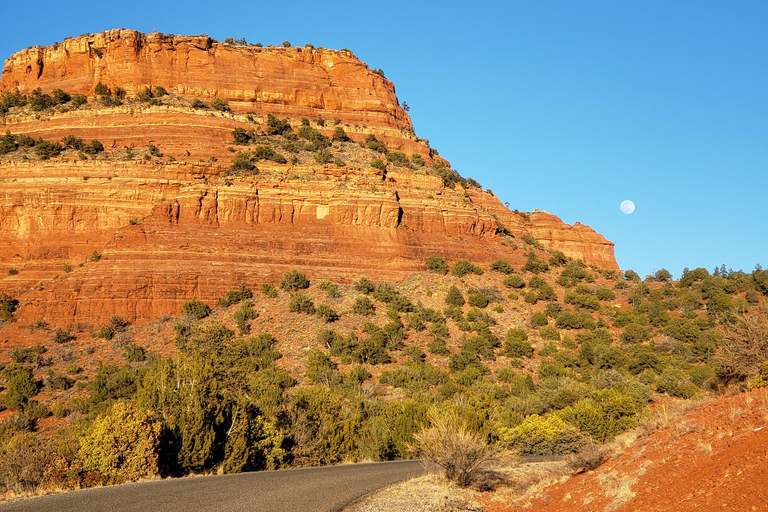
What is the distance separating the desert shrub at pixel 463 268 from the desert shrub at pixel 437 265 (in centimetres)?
85

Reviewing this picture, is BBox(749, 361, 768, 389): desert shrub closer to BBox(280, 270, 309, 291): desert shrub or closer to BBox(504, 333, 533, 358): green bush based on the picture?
BBox(504, 333, 533, 358): green bush

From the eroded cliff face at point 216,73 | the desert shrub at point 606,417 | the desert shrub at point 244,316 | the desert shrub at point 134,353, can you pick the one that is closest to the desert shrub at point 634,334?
the desert shrub at point 606,417

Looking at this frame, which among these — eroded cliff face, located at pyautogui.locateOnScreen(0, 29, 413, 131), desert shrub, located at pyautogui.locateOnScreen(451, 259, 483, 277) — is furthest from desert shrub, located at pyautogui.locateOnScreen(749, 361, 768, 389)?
eroded cliff face, located at pyautogui.locateOnScreen(0, 29, 413, 131)

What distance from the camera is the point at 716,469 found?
38.4 feet

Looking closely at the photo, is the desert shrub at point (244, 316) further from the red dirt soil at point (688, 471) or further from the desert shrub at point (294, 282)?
the red dirt soil at point (688, 471)

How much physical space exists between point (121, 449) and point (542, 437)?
18138 mm

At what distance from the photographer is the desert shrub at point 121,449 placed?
63.2ft

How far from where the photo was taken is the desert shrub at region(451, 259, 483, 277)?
60.5 meters

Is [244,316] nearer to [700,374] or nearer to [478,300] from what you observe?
[478,300]

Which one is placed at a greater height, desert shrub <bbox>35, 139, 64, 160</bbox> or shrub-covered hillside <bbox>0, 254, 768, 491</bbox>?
desert shrub <bbox>35, 139, 64, 160</bbox>

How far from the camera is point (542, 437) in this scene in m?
30.1

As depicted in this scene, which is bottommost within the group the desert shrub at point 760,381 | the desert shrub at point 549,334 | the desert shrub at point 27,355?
the desert shrub at point 27,355

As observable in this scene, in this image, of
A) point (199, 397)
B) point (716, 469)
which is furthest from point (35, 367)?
point (716, 469)

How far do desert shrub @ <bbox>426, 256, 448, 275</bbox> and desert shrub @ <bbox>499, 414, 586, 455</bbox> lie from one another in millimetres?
28939
